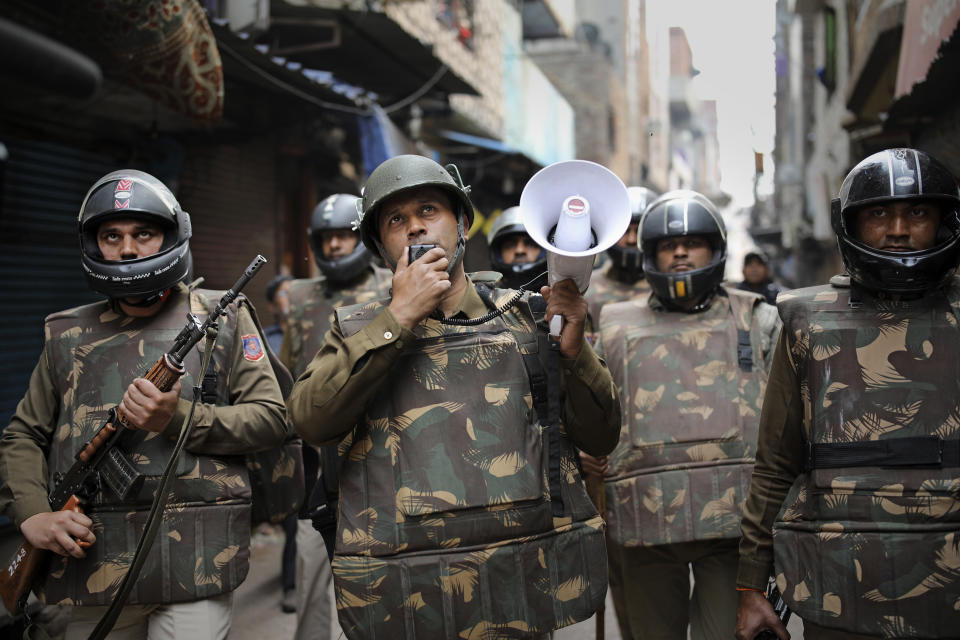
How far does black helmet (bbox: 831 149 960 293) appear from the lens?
258 cm

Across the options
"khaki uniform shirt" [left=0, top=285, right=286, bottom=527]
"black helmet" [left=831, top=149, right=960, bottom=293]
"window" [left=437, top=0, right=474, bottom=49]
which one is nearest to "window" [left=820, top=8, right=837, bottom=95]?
"window" [left=437, top=0, right=474, bottom=49]

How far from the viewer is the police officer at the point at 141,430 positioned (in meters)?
2.92

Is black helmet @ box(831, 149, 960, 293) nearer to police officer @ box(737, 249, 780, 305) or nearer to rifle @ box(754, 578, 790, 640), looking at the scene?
rifle @ box(754, 578, 790, 640)

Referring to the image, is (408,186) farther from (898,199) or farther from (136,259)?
(898,199)

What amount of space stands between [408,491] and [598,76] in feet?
96.4

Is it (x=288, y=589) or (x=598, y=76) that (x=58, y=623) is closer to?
(x=288, y=589)

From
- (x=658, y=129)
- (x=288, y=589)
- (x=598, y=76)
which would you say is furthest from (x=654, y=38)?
(x=288, y=589)

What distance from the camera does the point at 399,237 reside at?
262 centimetres

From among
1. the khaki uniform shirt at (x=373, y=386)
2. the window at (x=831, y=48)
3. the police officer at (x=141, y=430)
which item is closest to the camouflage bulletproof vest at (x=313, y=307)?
the police officer at (x=141, y=430)

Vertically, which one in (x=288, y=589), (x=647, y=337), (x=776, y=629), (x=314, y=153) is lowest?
(x=288, y=589)

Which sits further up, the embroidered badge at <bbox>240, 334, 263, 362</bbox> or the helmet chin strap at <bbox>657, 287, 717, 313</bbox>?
the helmet chin strap at <bbox>657, 287, 717, 313</bbox>

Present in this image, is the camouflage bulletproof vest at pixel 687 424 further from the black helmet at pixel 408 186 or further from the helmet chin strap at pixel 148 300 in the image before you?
the helmet chin strap at pixel 148 300

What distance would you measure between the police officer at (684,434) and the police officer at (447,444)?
47.2 inches

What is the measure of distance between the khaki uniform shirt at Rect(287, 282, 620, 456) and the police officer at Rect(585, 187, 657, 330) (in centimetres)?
288
